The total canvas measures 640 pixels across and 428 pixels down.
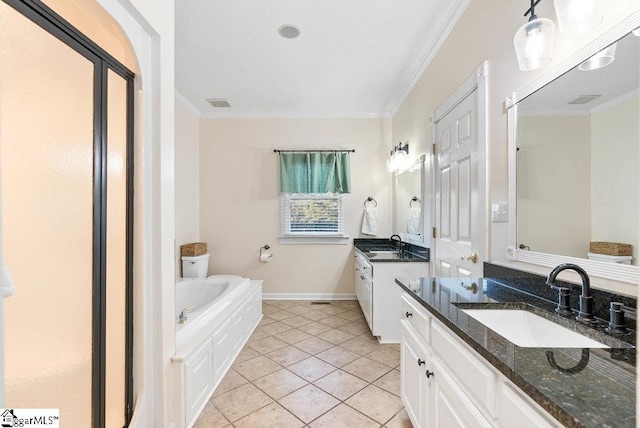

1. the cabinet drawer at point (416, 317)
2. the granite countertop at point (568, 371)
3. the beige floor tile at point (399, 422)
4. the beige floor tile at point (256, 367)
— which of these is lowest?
the beige floor tile at point (256, 367)

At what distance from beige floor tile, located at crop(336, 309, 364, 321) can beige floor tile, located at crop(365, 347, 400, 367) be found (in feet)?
2.54

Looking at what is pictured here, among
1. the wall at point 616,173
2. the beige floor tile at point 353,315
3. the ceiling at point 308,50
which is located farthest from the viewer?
the beige floor tile at point 353,315

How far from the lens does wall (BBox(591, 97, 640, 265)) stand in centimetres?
91

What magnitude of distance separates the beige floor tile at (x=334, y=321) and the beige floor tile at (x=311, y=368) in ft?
2.60

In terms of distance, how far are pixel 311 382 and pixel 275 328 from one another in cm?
110

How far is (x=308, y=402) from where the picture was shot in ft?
5.97

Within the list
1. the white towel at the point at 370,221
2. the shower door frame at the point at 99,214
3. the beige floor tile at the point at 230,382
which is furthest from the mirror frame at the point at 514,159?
the white towel at the point at 370,221

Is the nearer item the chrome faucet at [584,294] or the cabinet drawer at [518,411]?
the cabinet drawer at [518,411]

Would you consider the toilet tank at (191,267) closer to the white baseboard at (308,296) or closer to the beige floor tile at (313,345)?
the white baseboard at (308,296)

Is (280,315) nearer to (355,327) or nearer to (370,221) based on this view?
(355,327)

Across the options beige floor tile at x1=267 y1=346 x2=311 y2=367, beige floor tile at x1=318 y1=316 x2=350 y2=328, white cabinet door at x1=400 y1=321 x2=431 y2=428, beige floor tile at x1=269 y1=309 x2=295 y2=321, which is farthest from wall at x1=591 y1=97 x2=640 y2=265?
beige floor tile at x1=269 y1=309 x2=295 y2=321

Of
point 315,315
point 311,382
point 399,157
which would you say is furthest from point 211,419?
point 399,157

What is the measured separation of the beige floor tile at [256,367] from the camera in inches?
84.6

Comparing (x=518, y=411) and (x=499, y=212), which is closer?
(x=518, y=411)
